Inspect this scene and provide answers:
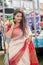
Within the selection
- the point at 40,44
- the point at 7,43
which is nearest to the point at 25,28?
the point at 7,43

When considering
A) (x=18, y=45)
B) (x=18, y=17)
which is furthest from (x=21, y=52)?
(x=18, y=17)

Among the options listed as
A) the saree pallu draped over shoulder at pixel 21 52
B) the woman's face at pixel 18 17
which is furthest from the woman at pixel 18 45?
the woman's face at pixel 18 17

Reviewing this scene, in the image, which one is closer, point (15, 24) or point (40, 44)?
point (15, 24)

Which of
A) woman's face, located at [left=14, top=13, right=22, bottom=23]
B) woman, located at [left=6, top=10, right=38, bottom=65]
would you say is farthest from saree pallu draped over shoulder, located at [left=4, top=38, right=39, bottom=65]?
woman's face, located at [left=14, top=13, right=22, bottom=23]

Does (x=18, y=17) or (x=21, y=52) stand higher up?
(x=18, y=17)

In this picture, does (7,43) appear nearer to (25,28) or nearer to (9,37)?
(9,37)

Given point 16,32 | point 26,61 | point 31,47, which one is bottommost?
point 26,61

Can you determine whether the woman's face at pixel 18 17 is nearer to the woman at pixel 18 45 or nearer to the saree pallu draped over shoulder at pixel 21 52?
the woman at pixel 18 45

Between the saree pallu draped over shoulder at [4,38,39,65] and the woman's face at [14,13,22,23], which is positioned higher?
the woman's face at [14,13,22,23]

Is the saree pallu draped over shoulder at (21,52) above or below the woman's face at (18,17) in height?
below

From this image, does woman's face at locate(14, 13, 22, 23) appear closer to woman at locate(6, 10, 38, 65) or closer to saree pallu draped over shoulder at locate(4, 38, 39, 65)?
woman at locate(6, 10, 38, 65)

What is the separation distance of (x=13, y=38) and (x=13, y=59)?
288mm

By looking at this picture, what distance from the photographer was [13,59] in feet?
9.84

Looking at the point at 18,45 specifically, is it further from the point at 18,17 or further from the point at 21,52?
the point at 18,17
